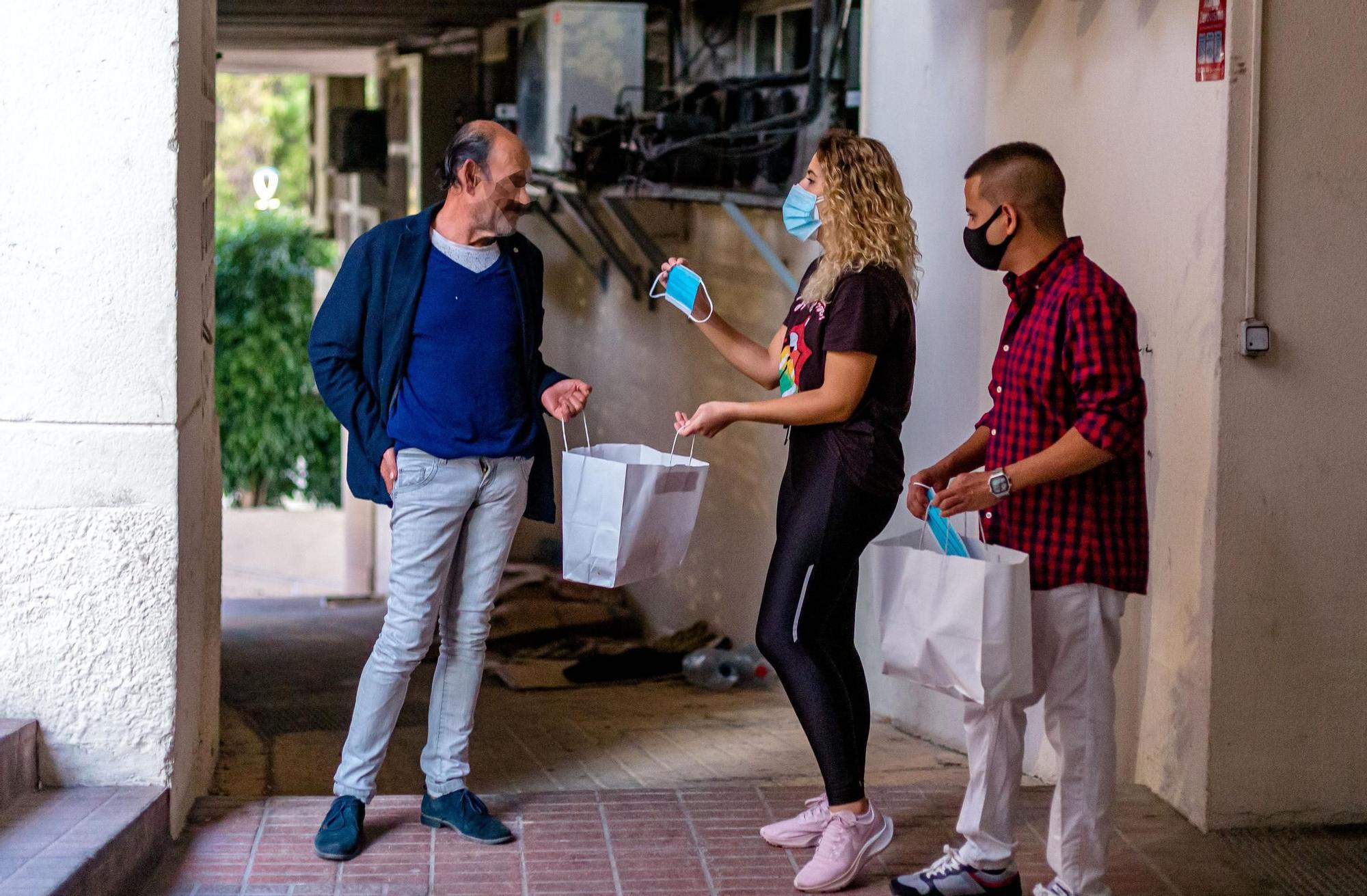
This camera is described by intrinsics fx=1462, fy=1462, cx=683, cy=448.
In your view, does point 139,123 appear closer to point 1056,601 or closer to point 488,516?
point 488,516

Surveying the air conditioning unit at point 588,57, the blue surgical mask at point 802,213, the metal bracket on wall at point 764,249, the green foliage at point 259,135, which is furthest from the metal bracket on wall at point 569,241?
the green foliage at point 259,135

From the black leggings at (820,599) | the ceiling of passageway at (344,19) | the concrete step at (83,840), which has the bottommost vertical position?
the concrete step at (83,840)

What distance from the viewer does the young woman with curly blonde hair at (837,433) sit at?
316cm

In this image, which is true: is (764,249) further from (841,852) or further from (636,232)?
(841,852)

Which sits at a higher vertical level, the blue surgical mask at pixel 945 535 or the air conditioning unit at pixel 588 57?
the air conditioning unit at pixel 588 57

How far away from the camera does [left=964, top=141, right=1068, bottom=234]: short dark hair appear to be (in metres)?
3.06

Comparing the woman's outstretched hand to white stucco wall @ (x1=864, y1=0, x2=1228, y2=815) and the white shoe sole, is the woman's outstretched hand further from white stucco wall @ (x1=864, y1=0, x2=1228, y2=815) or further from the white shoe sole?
white stucco wall @ (x1=864, y1=0, x2=1228, y2=815)

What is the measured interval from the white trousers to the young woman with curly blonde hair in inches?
12.4

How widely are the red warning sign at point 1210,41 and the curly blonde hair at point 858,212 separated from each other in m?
0.96

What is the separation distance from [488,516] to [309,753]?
1.55 m

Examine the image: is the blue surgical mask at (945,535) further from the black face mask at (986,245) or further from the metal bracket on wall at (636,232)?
the metal bracket on wall at (636,232)

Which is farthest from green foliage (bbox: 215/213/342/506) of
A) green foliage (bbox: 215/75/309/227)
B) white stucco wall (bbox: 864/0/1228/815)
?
white stucco wall (bbox: 864/0/1228/815)

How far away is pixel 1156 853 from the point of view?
11.7 feet

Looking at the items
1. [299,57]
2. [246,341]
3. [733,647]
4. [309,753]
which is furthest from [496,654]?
[246,341]
